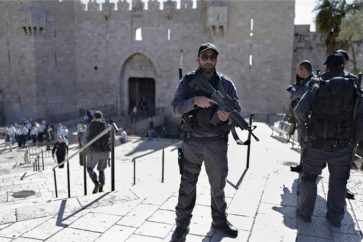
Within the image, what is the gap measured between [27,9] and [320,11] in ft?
48.4

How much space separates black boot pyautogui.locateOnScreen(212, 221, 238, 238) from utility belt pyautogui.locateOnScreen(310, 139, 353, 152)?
108 centimetres

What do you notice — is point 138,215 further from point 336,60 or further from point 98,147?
point 98,147

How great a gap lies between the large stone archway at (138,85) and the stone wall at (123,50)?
6 centimetres

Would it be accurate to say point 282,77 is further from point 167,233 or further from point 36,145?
point 167,233

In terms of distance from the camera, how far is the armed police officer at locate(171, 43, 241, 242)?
3119 mm

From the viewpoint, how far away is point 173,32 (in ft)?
67.1

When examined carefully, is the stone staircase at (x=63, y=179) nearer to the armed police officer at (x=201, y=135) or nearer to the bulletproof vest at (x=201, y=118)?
the armed police officer at (x=201, y=135)

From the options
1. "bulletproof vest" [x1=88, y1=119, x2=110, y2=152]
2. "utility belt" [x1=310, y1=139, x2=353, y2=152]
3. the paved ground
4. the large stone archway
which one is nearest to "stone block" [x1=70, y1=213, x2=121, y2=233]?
the paved ground

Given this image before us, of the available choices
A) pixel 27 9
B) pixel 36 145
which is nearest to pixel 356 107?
pixel 36 145

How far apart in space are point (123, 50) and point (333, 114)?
63.0 ft

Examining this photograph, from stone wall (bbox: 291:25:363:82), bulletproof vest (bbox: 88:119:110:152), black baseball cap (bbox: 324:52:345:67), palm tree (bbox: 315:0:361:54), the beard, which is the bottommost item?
bulletproof vest (bbox: 88:119:110:152)

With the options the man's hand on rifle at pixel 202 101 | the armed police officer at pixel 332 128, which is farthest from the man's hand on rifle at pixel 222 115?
the armed police officer at pixel 332 128

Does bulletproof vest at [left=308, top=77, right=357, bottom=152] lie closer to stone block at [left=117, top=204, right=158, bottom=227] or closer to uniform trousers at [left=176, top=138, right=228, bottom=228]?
uniform trousers at [left=176, top=138, right=228, bottom=228]

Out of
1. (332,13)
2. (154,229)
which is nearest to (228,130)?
(154,229)
